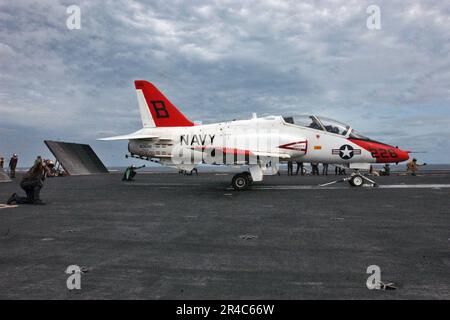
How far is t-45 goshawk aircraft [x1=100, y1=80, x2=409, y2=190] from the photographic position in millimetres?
16578

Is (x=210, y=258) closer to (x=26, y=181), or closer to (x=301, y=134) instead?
(x=26, y=181)

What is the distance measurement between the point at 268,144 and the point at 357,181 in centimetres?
554

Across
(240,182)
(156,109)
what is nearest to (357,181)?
(240,182)

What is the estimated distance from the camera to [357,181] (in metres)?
18.0

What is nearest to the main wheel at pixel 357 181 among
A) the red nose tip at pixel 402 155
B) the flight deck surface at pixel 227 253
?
the red nose tip at pixel 402 155

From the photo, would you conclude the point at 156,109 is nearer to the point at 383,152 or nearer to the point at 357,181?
the point at 357,181

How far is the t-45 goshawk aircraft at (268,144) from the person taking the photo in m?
16.6

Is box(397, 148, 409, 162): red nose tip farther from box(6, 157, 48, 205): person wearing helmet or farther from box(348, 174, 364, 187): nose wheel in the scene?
box(6, 157, 48, 205): person wearing helmet

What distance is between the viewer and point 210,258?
512 centimetres

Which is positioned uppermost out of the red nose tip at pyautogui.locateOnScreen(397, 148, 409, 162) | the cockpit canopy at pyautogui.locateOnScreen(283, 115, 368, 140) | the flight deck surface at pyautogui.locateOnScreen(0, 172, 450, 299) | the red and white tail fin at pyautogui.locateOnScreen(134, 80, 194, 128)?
the red and white tail fin at pyautogui.locateOnScreen(134, 80, 194, 128)

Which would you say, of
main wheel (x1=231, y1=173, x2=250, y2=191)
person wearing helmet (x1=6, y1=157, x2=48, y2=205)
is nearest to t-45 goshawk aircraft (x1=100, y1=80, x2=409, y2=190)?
main wheel (x1=231, y1=173, x2=250, y2=191)

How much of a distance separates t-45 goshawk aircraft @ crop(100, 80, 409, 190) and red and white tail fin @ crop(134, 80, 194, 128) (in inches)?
21.2

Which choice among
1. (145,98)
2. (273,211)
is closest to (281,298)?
(273,211)

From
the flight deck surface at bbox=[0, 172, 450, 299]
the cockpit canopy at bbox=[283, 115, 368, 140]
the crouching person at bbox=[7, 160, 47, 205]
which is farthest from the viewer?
the cockpit canopy at bbox=[283, 115, 368, 140]
